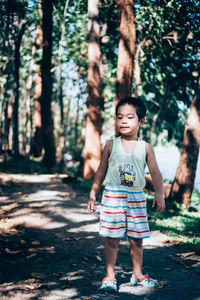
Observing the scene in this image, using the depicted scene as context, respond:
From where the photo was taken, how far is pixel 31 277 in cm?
301

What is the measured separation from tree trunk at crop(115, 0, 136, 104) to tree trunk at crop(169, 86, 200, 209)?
2.06 meters

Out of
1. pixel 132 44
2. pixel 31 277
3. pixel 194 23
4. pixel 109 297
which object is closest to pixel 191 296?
pixel 109 297

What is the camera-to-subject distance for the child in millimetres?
2792

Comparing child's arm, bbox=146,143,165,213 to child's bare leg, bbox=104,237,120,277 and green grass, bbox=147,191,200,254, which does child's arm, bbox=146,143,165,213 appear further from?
green grass, bbox=147,191,200,254

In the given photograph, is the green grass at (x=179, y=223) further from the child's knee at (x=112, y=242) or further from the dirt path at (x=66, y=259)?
the child's knee at (x=112, y=242)

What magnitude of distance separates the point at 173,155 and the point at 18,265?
20.4 metres

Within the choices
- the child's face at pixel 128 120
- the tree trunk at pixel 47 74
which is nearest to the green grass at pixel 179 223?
the child's face at pixel 128 120

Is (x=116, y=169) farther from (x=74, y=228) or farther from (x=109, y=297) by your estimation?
(x=74, y=228)

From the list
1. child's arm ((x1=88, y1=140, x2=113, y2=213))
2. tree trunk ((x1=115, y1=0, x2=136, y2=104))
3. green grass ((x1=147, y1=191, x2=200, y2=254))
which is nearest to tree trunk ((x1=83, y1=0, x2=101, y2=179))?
tree trunk ((x1=115, y1=0, x2=136, y2=104))

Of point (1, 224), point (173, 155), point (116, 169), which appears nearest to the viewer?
point (116, 169)

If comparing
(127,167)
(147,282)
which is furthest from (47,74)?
(147,282)

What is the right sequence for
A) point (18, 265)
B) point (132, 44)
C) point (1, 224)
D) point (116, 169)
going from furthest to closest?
point (132, 44) < point (1, 224) < point (18, 265) < point (116, 169)

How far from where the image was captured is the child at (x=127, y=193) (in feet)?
9.16

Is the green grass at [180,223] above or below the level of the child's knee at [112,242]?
below
